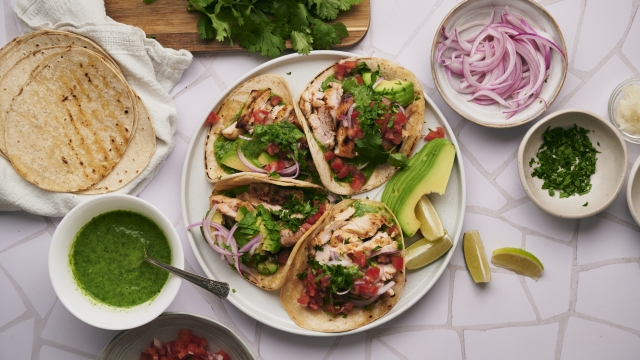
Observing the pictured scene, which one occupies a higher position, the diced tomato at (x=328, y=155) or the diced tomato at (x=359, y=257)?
the diced tomato at (x=328, y=155)

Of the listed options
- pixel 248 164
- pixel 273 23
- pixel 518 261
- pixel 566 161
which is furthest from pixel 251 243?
pixel 566 161

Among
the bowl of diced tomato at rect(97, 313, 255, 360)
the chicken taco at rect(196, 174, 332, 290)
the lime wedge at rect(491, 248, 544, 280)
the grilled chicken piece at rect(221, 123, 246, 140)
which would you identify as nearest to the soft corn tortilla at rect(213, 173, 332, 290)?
the chicken taco at rect(196, 174, 332, 290)

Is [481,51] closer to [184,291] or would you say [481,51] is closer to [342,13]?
[342,13]

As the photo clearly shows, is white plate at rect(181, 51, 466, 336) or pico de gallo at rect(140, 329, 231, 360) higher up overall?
white plate at rect(181, 51, 466, 336)

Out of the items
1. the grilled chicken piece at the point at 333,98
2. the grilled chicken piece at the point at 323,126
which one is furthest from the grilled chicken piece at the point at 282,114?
the grilled chicken piece at the point at 333,98

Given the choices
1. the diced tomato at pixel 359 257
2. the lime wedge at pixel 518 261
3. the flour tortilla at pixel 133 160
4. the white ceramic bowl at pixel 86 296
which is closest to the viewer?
the white ceramic bowl at pixel 86 296

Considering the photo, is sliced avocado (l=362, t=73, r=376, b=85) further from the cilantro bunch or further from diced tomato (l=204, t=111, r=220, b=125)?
diced tomato (l=204, t=111, r=220, b=125)

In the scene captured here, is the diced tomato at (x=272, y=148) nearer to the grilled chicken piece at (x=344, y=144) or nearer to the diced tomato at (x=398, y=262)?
the grilled chicken piece at (x=344, y=144)

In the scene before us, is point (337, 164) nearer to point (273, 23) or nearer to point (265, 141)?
point (265, 141)
